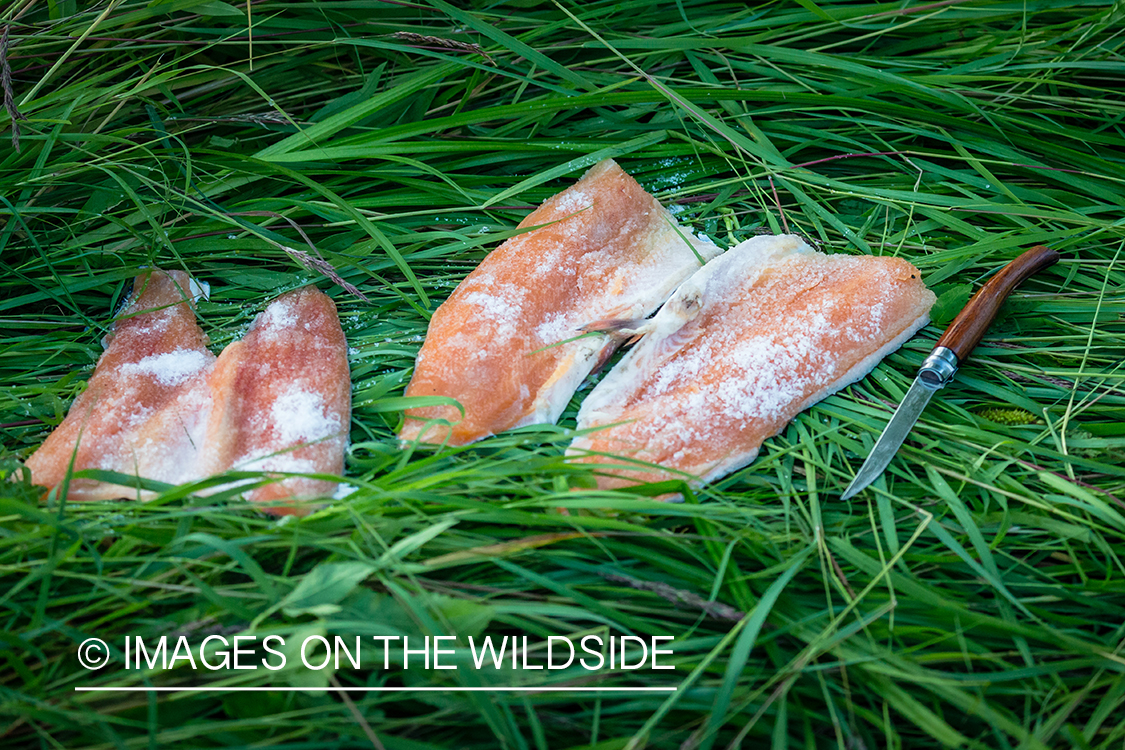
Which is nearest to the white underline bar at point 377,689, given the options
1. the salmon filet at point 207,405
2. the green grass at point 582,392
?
the green grass at point 582,392

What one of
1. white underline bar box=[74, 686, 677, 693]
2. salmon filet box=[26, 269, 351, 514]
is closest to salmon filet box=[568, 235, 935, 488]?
white underline bar box=[74, 686, 677, 693]

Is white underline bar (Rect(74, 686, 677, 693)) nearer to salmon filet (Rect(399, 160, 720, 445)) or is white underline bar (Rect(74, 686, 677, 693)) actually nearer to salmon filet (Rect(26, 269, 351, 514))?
salmon filet (Rect(26, 269, 351, 514))

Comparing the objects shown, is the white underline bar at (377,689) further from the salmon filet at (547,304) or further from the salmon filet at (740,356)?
the salmon filet at (547,304)

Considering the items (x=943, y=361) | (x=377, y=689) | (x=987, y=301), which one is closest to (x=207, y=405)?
(x=377, y=689)

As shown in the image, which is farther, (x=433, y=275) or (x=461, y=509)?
(x=433, y=275)

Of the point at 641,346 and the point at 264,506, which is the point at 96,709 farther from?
the point at 641,346

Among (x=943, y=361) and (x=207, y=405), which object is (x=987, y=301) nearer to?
(x=943, y=361)

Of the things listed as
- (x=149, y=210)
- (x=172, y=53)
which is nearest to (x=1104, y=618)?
(x=149, y=210)
